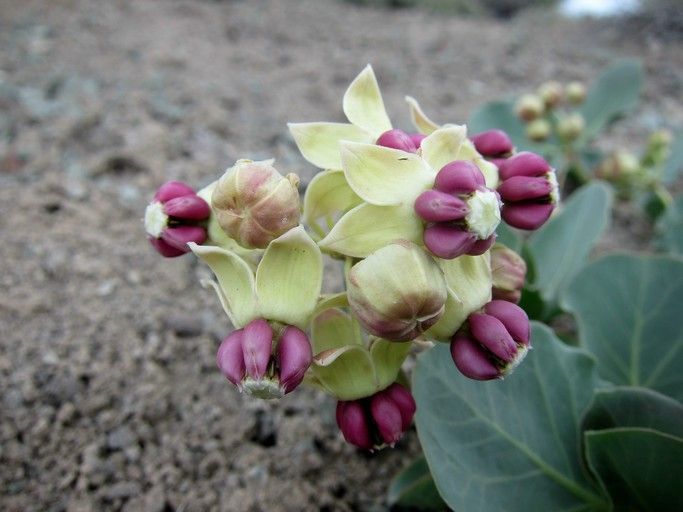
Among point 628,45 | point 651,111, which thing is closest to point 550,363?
point 651,111

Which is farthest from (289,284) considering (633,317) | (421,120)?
(633,317)

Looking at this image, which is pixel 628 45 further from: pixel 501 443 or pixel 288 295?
pixel 288 295

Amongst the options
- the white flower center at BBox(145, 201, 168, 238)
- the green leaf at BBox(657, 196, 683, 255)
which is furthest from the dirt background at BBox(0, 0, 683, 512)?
the white flower center at BBox(145, 201, 168, 238)

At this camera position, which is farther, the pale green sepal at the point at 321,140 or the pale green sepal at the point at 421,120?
the pale green sepal at the point at 421,120

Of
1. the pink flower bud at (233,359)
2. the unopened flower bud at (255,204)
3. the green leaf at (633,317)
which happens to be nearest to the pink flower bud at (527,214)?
the unopened flower bud at (255,204)

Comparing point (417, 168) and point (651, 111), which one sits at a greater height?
point (417, 168)

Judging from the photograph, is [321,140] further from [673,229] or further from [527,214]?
[673,229]

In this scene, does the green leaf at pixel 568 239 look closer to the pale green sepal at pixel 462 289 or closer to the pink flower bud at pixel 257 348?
the pale green sepal at pixel 462 289
